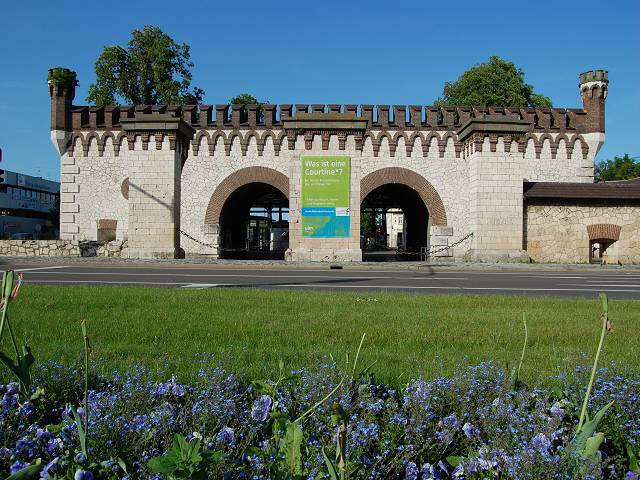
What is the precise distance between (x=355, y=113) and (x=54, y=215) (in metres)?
72.1

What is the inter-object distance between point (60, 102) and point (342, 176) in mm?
14844

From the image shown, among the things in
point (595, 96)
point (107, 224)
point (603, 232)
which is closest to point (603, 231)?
point (603, 232)

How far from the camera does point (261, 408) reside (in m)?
2.71

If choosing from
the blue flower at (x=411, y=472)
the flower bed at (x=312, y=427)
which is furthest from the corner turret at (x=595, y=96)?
the blue flower at (x=411, y=472)

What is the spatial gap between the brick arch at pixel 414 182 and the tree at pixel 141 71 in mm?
18344

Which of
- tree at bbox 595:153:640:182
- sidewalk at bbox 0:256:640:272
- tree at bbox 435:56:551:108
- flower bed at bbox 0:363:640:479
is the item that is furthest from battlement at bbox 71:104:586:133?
tree at bbox 595:153:640:182

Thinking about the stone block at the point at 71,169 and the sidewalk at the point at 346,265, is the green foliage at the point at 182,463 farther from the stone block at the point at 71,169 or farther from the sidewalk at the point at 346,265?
the stone block at the point at 71,169

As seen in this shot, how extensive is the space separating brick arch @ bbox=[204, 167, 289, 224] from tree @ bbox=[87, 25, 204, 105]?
13.9 m

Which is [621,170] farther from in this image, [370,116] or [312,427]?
[312,427]

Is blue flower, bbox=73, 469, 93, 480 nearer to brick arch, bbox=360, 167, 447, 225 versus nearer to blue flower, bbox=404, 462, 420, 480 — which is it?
blue flower, bbox=404, 462, 420, 480

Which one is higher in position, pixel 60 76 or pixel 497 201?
pixel 60 76

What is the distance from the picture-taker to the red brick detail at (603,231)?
71.5ft

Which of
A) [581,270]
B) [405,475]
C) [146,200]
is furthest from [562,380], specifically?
[146,200]

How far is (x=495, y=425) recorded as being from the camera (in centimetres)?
269
